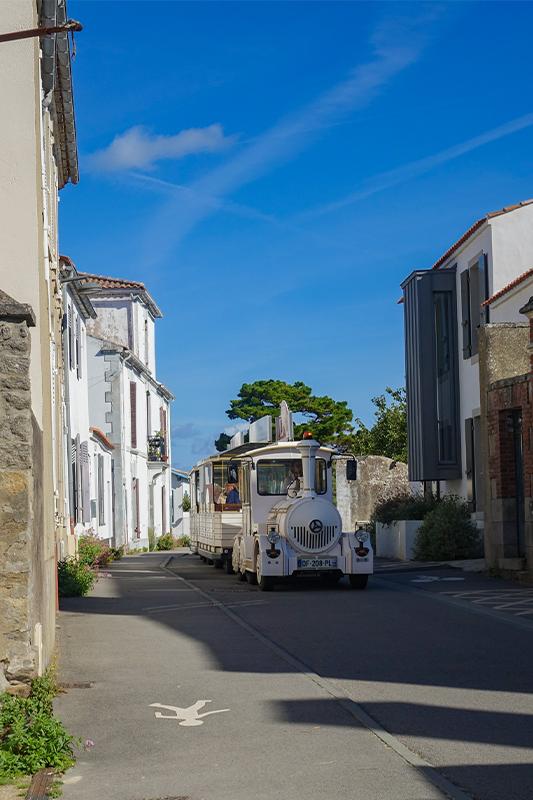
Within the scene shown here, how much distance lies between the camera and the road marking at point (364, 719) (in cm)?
656

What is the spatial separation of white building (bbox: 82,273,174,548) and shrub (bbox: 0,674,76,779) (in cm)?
2869

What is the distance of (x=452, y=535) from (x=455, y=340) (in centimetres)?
583

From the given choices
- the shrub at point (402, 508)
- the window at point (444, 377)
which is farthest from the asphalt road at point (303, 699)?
the window at point (444, 377)

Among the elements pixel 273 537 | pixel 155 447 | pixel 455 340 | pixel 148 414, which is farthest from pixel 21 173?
pixel 155 447

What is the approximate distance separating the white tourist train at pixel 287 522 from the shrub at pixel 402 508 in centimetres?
461

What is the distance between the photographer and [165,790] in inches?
262

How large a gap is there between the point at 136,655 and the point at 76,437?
1631 centimetres

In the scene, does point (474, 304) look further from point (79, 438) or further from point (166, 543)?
point (166, 543)

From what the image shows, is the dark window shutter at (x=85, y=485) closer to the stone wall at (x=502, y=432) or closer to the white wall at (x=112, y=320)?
the stone wall at (x=502, y=432)

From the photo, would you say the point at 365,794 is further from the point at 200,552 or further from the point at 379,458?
the point at 379,458

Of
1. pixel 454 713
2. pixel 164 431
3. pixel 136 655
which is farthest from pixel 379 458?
pixel 454 713

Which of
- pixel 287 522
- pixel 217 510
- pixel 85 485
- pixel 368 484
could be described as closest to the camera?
pixel 287 522

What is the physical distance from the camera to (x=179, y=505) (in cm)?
6159

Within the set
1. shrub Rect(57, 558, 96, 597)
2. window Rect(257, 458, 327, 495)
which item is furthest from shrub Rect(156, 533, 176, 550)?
shrub Rect(57, 558, 96, 597)
